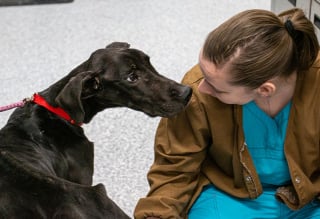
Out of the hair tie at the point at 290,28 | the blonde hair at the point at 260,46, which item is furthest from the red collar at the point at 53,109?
the hair tie at the point at 290,28

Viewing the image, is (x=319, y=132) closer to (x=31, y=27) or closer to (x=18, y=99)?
(x=18, y=99)

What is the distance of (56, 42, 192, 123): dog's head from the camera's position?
1498mm

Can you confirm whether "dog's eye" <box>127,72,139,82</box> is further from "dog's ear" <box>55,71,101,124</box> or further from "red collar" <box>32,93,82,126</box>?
"red collar" <box>32,93,82,126</box>

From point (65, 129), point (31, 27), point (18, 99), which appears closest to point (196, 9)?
point (31, 27)

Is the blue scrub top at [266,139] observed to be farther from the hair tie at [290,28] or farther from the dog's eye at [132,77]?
the dog's eye at [132,77]

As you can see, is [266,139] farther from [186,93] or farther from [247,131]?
[186,93]

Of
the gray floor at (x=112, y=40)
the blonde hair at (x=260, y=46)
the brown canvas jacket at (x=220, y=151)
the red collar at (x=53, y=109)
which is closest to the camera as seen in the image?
the blonde hair at (x=260, y=46)

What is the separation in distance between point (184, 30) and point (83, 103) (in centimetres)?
190

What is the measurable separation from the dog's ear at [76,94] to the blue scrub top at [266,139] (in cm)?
44

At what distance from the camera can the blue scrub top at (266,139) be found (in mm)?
1483

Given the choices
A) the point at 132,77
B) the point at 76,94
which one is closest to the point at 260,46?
the point at 132,77

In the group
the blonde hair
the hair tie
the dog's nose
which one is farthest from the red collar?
the hair tie

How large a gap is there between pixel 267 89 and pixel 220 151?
238 mm

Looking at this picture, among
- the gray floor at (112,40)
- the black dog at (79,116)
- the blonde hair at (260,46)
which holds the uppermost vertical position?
the blonde hair at (260,46)
